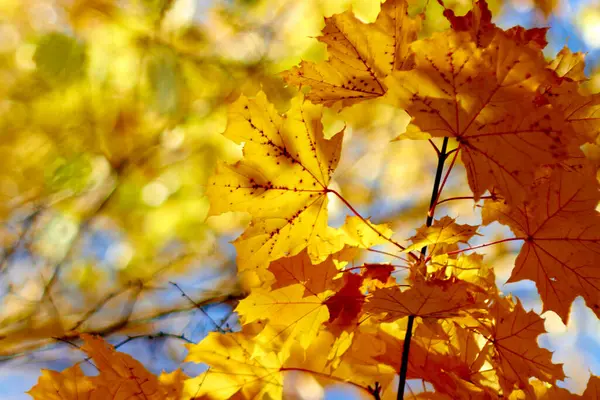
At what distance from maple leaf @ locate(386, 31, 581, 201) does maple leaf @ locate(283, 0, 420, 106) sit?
10cm

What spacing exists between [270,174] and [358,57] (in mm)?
151

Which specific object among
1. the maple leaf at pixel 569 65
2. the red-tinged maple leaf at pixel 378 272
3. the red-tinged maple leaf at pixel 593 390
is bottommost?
the red-tinged maple leaf at pixel 593 390

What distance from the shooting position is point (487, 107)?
41 centimetres

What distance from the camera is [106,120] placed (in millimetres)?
1404

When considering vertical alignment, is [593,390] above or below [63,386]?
below

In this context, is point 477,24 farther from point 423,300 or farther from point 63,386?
point 63,386

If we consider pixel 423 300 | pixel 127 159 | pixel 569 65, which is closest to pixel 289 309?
pixel 423 300

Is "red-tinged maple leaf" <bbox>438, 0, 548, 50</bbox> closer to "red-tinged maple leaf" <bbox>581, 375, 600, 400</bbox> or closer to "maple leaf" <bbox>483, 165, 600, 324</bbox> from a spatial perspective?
"maple leaf" <bbox>483, 165, 600, 324</bbox>

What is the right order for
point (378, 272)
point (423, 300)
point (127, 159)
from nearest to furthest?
point (423, 300) < point (378, 272) < point (127, 159)

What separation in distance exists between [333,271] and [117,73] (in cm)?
113

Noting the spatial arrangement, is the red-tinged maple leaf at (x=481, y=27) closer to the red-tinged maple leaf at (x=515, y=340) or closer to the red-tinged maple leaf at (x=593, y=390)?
the red-tinged maple leaf at (x=515, y=340)

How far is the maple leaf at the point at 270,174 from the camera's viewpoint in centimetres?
49

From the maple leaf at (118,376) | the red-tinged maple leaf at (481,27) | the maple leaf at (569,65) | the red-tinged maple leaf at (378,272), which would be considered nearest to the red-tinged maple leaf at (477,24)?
the red-tinged maple leaf at (481,27)

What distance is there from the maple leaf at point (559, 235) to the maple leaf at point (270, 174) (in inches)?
7.0
